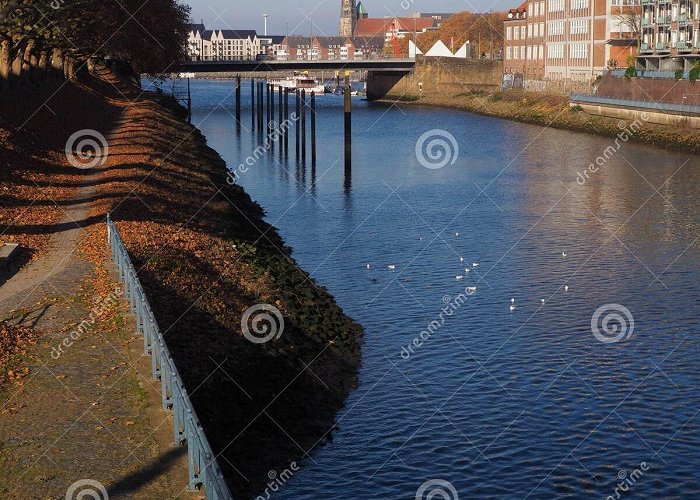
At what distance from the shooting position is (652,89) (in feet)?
306

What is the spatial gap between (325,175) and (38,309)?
149 feet

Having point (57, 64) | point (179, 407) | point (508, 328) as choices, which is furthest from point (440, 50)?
point (179, 407)

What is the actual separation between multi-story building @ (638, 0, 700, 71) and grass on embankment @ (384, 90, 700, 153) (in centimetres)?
901

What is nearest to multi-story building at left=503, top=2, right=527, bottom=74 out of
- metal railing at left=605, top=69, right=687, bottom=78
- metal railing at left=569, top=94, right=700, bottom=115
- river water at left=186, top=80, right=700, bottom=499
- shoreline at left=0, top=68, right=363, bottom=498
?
metal railing at left=569, top=94, right=700, bottom=115

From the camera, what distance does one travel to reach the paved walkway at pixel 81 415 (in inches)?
515

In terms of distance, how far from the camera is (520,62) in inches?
5733

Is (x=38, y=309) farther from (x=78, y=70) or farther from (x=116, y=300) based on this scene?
(x=78, y=70)

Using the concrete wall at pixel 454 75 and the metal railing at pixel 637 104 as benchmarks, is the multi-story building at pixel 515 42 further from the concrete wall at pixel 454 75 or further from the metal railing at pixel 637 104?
the metal railing at pixel 637 104

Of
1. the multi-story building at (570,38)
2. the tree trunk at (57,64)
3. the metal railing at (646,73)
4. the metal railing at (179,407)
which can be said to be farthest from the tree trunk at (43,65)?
the multi-story building at (570,38)

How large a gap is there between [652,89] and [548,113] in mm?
20200

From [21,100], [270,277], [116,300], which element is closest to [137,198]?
[270,277]

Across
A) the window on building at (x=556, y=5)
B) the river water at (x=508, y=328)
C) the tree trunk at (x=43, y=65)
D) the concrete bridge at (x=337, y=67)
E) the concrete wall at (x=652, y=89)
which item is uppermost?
the window on building at (x=556, y=5)

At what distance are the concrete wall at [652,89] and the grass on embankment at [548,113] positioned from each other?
345 centimetres

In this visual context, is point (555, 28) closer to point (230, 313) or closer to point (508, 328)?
point (508, 328)
